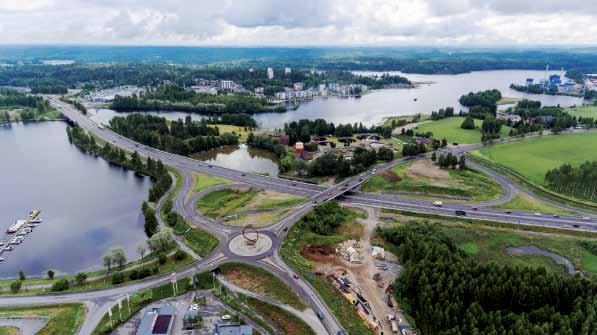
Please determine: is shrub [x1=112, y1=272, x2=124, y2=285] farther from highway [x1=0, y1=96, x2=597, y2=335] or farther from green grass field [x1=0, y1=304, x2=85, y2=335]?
green grass field [x1=0, y1=304, x2=85, y2=335]

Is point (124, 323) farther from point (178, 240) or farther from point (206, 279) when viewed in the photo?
point (178, 240)

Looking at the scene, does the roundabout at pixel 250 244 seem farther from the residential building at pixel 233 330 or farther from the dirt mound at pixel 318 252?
the residential building at pixel 233 330

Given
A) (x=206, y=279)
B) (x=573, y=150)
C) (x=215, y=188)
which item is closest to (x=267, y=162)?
(x=215, y=188)

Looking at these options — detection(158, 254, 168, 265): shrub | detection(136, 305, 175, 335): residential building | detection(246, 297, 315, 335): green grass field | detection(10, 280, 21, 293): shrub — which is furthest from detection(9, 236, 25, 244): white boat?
detection(246, 297, 315, 335): green grass field

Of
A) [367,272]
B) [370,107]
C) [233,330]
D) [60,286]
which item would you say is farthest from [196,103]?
[233,330]

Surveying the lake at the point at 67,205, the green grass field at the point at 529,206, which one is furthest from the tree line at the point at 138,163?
the green grass field at the point at 529,206

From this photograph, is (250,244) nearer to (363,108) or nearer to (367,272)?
(367,272)
